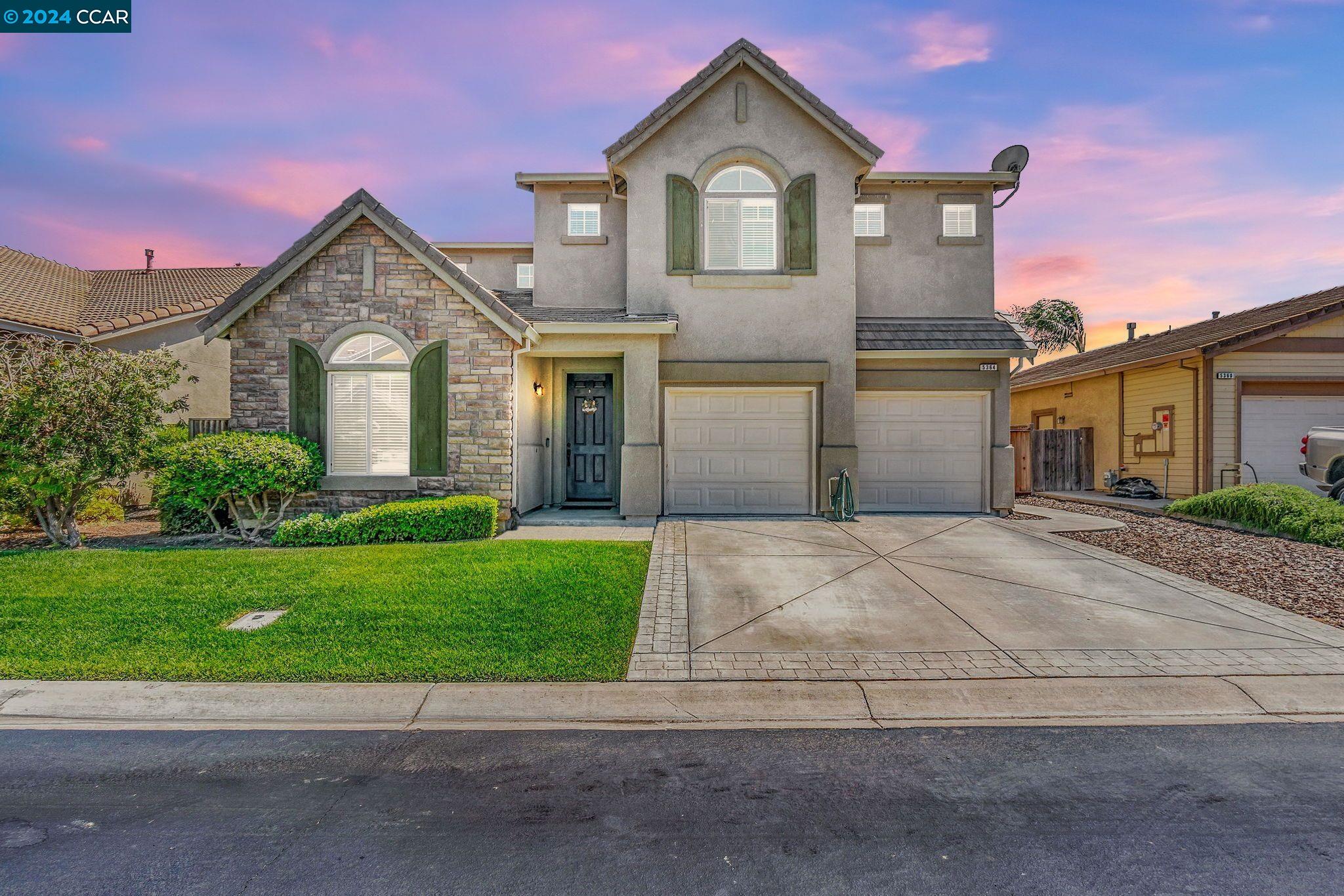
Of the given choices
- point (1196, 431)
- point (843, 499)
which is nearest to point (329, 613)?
point (843, 499)

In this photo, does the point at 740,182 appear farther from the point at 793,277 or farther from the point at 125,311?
the point at 125,311

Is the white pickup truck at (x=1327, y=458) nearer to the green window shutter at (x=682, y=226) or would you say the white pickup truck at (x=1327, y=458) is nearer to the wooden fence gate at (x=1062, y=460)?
the wooden fence gate at (x=1062, y=460)

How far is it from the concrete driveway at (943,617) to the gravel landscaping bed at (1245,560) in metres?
0.41

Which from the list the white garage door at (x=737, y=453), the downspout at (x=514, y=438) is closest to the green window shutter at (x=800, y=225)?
the white garage door at (x=737, y=453)

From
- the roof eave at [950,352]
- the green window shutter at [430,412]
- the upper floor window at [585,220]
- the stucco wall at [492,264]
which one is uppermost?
the upper floor window at [585,220]

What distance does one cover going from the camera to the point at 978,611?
22.6 ft

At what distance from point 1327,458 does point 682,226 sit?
14052 millimetres

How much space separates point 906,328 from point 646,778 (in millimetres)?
11445

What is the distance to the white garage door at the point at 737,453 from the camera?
41.7 ft

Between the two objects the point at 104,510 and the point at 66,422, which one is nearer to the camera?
the point at 66,422

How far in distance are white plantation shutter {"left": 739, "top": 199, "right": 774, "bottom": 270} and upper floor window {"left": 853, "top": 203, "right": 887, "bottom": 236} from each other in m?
2.42

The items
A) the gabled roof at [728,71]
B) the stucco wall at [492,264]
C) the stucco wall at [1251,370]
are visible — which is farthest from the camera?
the stucco wall at [1251,370]

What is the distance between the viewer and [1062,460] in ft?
65.9

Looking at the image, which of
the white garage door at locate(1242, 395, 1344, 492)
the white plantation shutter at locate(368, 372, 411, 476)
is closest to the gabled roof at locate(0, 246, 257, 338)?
the white plantation shutter at locate(368, 372, 411, 476)
